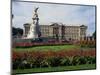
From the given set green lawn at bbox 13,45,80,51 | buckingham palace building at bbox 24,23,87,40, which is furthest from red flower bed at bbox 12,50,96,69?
buckingham palace building at bbox 24,23,87,40

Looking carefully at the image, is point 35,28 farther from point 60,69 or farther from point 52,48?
point 60,69

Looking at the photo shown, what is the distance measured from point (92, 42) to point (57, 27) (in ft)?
1.67

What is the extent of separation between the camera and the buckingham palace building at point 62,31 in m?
2.57

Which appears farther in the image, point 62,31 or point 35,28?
point 62,31

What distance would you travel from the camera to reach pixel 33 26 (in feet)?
8.32

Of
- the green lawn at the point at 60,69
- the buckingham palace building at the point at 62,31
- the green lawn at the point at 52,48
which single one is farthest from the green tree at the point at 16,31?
the green lawn at the point at 60,69

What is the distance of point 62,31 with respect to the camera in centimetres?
265

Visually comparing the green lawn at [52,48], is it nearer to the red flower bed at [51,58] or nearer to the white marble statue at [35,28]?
the red flower bed at [51,58]

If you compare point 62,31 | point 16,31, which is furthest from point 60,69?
point 16,31
